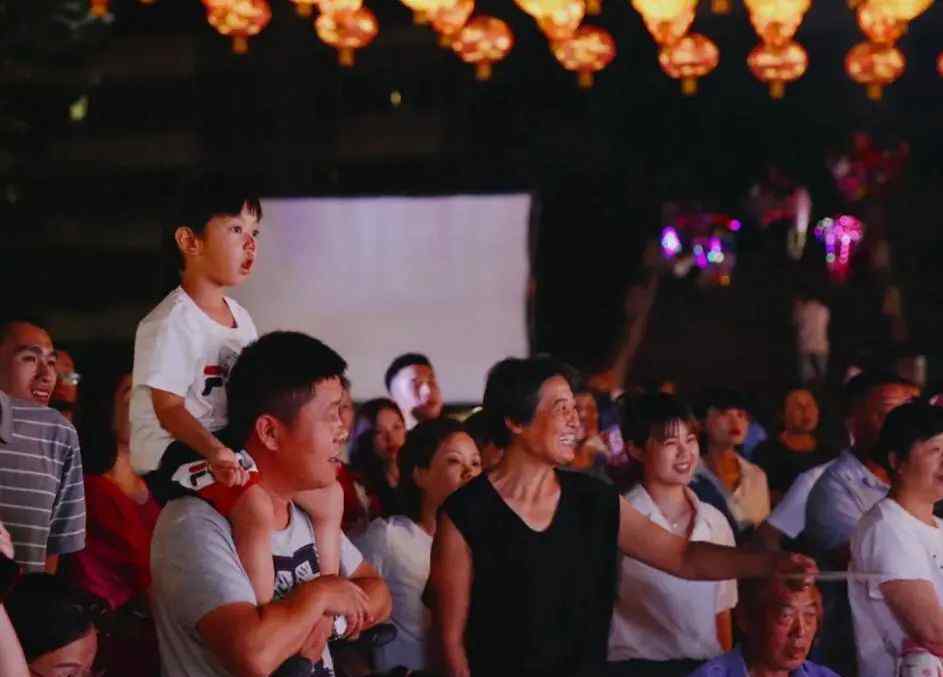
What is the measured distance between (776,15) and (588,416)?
6.11m

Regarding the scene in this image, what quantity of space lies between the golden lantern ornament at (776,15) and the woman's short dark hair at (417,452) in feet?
26.9

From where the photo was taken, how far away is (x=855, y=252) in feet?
75.9

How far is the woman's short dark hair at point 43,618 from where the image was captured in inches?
138

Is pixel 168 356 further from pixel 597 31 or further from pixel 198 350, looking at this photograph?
pixel 597 31

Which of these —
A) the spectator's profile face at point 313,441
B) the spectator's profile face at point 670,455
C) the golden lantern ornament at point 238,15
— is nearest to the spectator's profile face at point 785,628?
the spectator's profile face at point 670,455

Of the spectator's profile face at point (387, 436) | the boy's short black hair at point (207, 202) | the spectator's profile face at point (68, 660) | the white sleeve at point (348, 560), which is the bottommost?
the spectator's profile face at point (68, 660)

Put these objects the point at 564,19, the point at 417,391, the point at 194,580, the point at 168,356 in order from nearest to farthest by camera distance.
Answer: the point at 194,580, the point at 168,356, the point at 417,391, the point at 564,19

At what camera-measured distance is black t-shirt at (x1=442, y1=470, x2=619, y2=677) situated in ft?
14.4

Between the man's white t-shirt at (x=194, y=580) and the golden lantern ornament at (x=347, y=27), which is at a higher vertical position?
the golden lantern ornament at (x=347, y=27)

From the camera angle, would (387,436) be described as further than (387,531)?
Yes

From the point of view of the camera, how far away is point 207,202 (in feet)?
14.7

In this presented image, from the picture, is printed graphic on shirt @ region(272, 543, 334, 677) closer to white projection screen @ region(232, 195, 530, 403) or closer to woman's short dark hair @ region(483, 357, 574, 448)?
woman's short dark hair @ region(483, 357, 574, 448)

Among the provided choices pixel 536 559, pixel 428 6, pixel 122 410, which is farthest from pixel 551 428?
pixel 428 6

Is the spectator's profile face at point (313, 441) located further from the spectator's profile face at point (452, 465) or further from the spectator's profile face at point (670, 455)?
the spectator's profile face at point (670, 455)
